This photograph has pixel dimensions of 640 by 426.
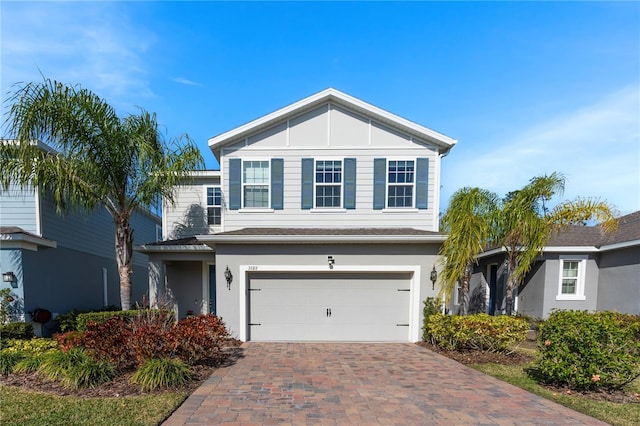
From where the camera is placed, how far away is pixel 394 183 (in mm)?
9453

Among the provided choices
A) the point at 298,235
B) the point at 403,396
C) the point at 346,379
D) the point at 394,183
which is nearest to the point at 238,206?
the point at 298,235

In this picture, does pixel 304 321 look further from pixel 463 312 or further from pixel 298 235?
pixel 463 312

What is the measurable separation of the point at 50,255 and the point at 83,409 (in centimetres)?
713

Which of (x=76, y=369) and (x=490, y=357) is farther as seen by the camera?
(x=490, y=357)

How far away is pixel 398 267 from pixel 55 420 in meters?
7.58

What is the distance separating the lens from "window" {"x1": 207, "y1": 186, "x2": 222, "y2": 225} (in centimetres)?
1173

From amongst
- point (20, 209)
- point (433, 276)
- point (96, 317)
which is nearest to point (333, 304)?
point (433, 276)

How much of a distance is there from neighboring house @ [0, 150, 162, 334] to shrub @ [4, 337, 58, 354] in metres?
1.84

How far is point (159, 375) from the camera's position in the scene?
5.12m

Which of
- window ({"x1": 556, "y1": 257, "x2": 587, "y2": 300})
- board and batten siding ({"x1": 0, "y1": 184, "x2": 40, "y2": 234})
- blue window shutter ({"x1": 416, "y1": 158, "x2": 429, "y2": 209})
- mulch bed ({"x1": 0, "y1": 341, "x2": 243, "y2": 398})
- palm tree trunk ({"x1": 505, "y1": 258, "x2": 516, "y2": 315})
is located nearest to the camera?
mulch bed ({"x1": 0, "y1": 341, "x2": 243, "y2": 398})

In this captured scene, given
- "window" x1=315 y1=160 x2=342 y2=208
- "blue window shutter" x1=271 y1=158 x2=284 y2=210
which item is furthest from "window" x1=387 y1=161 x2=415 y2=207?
"blue window shutter" x1=271 y1=158 x2=284 y2=210

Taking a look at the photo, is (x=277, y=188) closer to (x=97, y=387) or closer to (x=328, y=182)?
(x=328, y=182)

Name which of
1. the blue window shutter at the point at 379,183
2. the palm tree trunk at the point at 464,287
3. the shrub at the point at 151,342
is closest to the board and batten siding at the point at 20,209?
the shrub at the point at 151,342

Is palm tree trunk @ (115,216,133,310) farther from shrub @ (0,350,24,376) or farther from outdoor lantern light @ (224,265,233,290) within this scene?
Result: outdoor lantern light @ (224,265,233,290)
